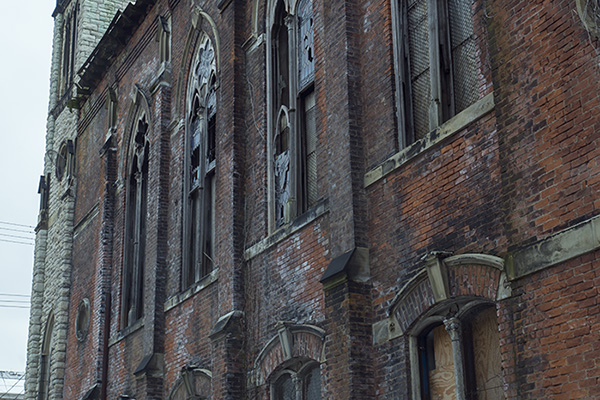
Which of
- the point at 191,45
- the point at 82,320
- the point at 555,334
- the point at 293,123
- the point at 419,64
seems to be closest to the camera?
the point at 555,334

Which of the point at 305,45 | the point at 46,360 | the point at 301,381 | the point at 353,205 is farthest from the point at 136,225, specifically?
the point at 353,205

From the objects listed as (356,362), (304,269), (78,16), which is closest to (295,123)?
(304,269)

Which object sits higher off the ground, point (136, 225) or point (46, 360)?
point (136, 225)

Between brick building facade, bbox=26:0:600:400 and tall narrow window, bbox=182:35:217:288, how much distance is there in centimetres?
4

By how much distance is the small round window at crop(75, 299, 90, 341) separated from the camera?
68.7 ft

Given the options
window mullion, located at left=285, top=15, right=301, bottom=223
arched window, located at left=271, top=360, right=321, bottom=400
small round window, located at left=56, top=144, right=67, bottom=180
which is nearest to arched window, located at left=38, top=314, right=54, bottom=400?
small round window, located at left=56, top=144, right=67, bottom=180

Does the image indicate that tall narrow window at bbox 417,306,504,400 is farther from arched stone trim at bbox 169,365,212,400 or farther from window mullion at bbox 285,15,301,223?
arched stone trim at bbox 169,365,212,400

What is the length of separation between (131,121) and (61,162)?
6756 millimetres

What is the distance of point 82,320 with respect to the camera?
70.5ft

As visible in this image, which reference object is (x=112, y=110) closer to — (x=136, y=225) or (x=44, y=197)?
(x=136, y=225)

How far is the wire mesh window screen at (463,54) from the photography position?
9398 millimetres

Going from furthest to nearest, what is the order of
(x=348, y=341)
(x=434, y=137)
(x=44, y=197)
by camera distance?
(x=44, y=197), (x=348, y=341), (x=434, y=137)

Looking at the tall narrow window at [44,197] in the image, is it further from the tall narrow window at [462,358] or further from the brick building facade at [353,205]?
the tall narrow window at [462,358]

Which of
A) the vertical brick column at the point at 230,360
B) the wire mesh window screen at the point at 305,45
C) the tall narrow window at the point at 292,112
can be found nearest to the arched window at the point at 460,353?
the tall narrow window at the point at 292,112
